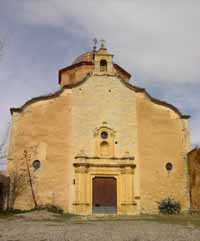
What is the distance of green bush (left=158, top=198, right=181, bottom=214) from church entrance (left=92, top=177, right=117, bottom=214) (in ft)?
8.70

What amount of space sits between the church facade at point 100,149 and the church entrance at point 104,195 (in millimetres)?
55

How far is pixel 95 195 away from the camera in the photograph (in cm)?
1861

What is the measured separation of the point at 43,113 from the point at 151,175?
7379 millimetres

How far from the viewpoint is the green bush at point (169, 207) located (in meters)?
18.3

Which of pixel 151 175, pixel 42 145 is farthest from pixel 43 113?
pixel 151 175

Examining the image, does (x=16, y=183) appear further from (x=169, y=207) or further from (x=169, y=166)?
(x=169, y=166)

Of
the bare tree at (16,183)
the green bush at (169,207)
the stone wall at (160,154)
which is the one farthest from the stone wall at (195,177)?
the bare tree at (16,183)

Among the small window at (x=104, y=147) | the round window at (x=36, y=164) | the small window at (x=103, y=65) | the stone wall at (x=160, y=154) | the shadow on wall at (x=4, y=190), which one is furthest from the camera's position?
the small window at (x=103, y=65)

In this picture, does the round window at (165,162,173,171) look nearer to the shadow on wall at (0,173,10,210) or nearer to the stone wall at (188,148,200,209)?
the stone wall at (188,148,200,209)

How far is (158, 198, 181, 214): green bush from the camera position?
18.3m

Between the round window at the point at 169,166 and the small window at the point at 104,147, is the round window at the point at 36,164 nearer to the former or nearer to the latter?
the small window at the point at 104,147

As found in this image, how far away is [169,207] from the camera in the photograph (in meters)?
18.3

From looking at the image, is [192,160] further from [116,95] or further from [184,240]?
[184,240]

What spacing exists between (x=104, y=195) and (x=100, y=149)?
2672mm
